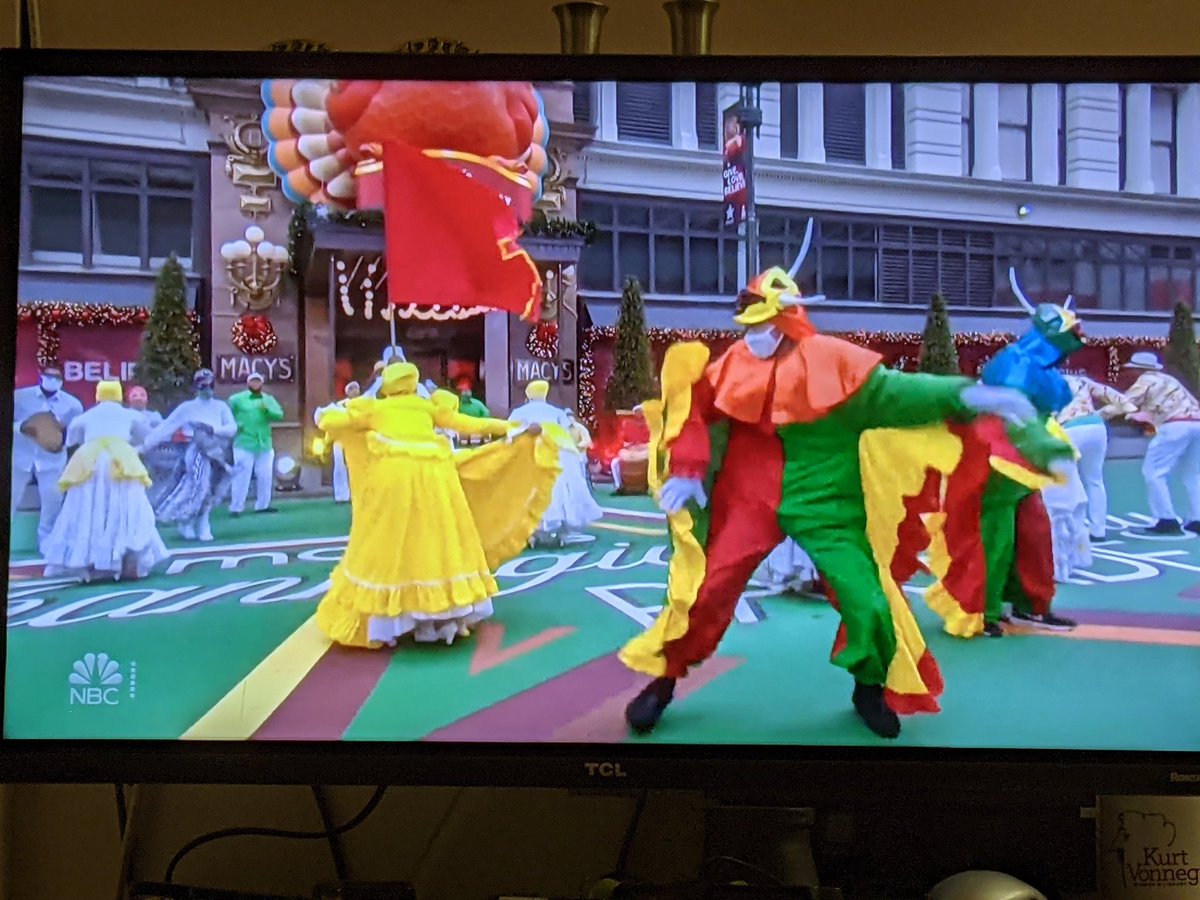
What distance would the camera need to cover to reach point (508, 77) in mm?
1178

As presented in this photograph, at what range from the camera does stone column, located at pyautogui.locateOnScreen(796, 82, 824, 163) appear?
3.90 feet

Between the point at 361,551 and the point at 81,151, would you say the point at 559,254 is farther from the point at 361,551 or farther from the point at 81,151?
the point at 81,151

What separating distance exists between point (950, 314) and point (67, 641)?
0.93 m

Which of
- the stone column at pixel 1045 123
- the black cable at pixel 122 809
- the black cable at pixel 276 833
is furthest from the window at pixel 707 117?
the black cable at pixel 122 809

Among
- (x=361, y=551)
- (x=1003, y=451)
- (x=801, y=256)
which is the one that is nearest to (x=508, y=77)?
(x=801, y=256)

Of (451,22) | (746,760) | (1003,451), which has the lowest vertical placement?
(746,760)

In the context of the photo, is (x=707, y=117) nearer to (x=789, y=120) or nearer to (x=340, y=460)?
(x=789, y=120)

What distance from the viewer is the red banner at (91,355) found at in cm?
116

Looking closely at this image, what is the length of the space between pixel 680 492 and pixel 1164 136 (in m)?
0.61

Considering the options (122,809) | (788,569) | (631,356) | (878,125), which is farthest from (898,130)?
(122,809)

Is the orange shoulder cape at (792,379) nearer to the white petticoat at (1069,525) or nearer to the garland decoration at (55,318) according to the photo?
the white petticoat at (1069,525)

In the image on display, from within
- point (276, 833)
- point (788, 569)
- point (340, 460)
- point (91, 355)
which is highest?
point (91, 355)

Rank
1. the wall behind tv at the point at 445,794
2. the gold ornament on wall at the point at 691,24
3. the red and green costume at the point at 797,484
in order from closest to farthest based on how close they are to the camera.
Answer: the red and green costume at the point at 797,484 → the gold ornament on wall at the point at 691,24 → the wall behind tv at the point at 445,794

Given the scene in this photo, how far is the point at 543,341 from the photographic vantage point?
1.20 m
